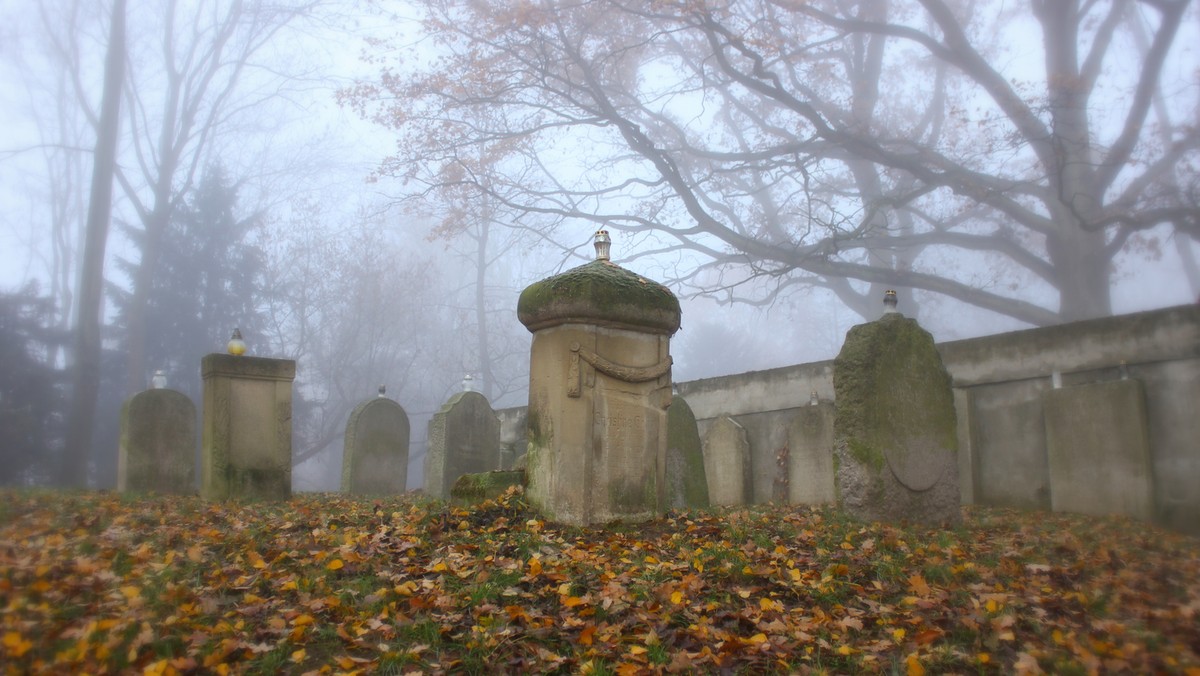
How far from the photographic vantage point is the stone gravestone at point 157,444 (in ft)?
32.2

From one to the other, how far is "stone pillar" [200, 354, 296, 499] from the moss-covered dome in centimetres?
413

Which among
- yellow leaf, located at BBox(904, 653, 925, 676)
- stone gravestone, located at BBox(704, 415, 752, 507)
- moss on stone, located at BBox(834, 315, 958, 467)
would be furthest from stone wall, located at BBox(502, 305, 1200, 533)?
yellow leaf, located at BBox(904, 653, 925, 676)

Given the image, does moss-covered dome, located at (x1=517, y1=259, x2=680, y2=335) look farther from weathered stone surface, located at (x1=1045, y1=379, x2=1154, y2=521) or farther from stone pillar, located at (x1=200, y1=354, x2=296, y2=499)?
weathered stone surface, located at (x1=1045, y1=379, x2=1154, y2=521)

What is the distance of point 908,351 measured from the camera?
7.21m

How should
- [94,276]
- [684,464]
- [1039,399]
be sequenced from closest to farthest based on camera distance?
[684,464] → [1039,399] → [94,276]

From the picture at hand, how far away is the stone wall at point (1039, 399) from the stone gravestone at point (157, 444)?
26.2ft

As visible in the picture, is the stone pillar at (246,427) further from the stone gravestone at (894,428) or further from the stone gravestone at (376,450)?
the stone gravestone at (894,428)

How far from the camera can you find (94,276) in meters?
16.4

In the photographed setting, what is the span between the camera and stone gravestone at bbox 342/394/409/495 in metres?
11.8

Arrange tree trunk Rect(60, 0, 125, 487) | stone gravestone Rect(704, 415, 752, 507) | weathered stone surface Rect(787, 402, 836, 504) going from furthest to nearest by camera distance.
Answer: tree trunk Rect(60, 0, 125, 487) < stone gravestone Rect(704, 415, 752, 507) < weathered stone surface Rect(787, 402, 836, 504)

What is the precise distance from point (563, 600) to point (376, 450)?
8.72 metres

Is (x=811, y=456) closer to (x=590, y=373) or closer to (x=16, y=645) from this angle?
(x=590, y=373)

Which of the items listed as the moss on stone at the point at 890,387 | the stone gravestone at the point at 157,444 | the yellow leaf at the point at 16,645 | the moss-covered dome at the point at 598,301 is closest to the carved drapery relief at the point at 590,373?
the moss-covered dome at the point at 598,301

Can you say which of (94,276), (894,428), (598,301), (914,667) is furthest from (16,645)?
(94,276)
